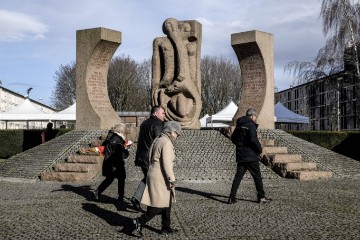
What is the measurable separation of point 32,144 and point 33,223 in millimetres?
19050

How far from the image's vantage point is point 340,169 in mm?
13953

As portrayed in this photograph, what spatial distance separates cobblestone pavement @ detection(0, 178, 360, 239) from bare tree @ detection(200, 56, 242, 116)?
129 ft

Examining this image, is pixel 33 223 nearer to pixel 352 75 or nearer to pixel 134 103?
pixel 352 75

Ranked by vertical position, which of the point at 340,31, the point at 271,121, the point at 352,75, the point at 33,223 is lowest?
the point at 33,223

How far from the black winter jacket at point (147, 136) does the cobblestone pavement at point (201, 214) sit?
0.91 m

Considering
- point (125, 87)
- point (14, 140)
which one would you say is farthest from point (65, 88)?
point (14, 140)

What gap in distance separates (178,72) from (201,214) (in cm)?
1041

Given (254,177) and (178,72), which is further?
(178,72)

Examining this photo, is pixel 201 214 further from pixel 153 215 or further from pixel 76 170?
pixel 76 170

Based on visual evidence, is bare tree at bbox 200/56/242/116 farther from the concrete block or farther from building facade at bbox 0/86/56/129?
the concrete block

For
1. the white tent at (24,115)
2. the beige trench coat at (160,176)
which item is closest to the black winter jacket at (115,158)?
the beige trench coat at (160,176)

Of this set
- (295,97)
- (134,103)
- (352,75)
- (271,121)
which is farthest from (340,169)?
(295,97)

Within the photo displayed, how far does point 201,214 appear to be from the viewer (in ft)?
25.2

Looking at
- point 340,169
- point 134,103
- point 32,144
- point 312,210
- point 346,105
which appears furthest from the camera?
point 134,103
